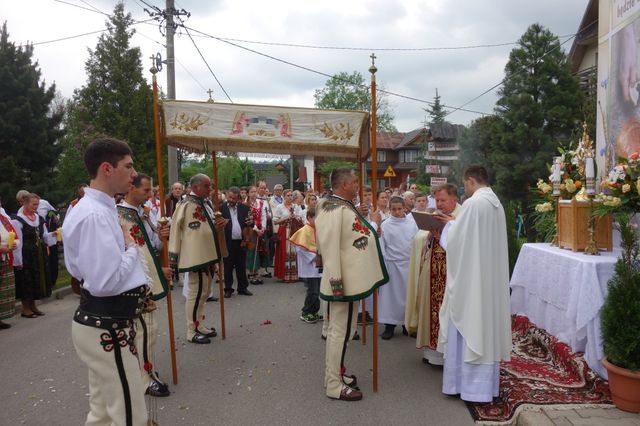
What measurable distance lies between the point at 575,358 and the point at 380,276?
2.05m

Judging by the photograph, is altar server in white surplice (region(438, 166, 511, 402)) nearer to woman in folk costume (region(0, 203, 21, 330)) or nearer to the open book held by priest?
the open book held by priest

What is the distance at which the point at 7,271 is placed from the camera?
7148mm

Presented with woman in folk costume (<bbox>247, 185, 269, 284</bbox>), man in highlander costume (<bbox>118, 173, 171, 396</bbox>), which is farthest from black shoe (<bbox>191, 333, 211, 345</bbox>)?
woman in folk costume (<bbox>247, 185, 269, 284</bbox>)

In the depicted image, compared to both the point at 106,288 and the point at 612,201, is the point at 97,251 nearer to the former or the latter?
the point at 106,288

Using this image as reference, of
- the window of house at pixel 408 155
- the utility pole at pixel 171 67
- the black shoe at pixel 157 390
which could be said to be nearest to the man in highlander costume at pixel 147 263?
the black shoe at pixel 157 390

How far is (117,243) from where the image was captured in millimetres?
2584

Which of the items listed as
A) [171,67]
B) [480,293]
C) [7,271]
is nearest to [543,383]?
[480,293]

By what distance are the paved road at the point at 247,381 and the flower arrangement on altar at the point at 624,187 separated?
2349 millimetres

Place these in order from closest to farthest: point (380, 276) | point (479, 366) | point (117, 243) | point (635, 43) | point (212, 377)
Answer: point (117, 243)
point (479, 366)
point (380, 276)
point (212, 377)
point (635, 43)

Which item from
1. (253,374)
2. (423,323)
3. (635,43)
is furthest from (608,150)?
(253,374)

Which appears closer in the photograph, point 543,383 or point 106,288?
point 106,288

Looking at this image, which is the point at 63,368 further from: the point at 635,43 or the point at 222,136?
the point at 635,43

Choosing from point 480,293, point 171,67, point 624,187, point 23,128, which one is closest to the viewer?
point 480,293

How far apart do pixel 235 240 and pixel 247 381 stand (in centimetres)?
471
